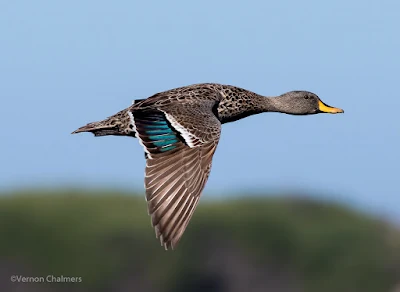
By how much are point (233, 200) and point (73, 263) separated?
11.3m

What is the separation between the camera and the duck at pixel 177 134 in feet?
42.5

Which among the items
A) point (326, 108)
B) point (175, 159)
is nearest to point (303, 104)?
point (326, 108)

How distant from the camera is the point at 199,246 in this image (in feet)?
183

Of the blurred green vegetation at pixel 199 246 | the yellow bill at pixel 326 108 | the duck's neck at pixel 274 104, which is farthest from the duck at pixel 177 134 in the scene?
the blurred green vegetation at pixel 199 246

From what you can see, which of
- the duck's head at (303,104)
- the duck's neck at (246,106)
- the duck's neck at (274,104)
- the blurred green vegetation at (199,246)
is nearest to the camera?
the duck's neck at (246,106)

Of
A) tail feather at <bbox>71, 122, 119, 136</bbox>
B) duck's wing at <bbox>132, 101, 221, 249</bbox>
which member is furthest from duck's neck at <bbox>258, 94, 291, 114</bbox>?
tail feather at <bbox>71, 122, 119, 136</bbox>

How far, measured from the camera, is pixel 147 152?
13.5 metres

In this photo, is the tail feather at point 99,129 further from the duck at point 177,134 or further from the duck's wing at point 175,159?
the duck's wing at point 175,159

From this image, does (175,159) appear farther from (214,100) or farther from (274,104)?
(274,104)

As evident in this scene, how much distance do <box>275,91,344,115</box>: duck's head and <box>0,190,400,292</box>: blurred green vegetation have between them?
115 feet

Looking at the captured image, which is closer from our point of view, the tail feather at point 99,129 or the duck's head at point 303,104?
the tail feather at point 99,129

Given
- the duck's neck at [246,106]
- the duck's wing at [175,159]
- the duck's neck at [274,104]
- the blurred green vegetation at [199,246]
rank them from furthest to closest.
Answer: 1. the blurred green vegetation at [199,246]
2. the duck's neck at [274,104]
3. the duck's neck at [246,106]
4. the duck's wing at [175,159]

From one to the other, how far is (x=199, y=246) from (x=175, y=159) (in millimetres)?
42515

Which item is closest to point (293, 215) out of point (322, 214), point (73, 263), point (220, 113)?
point (322, 214)
